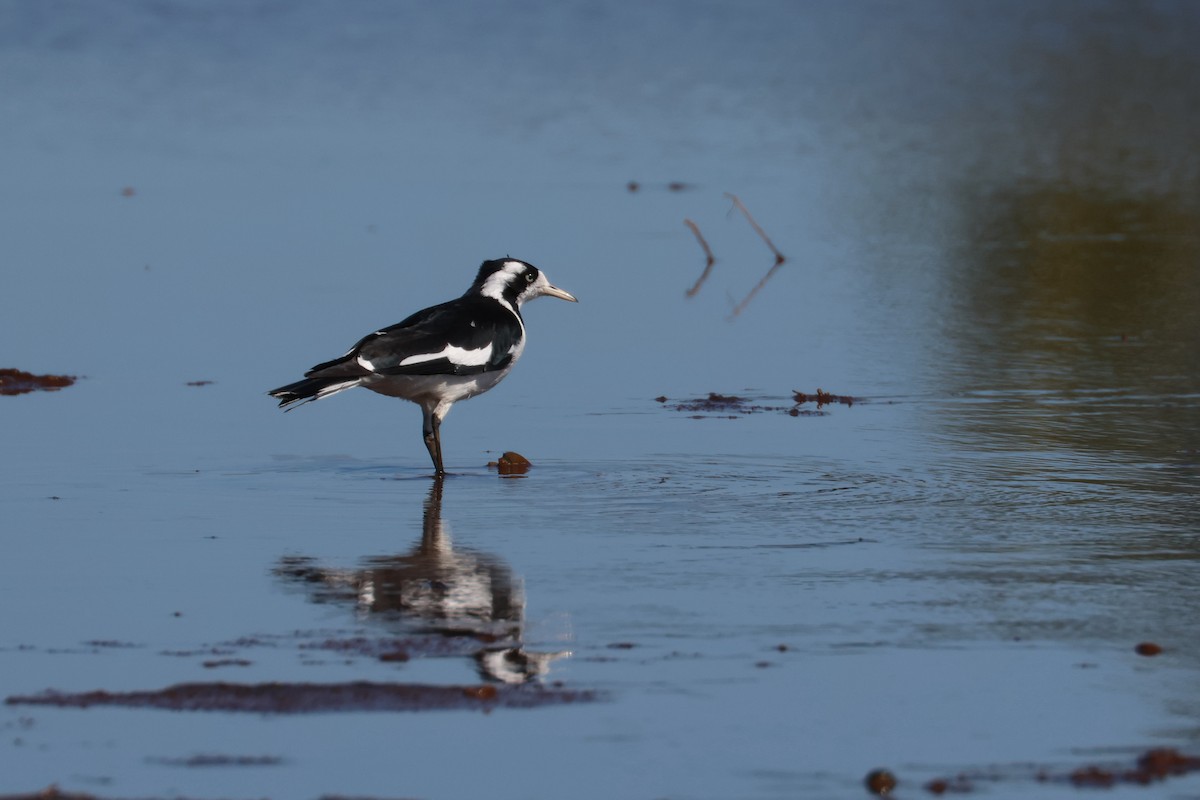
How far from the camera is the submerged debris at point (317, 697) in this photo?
5.82 metres

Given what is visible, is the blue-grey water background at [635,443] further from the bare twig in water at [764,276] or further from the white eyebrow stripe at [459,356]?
the white eyebrow stripe at [459,356]

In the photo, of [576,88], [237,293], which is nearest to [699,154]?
[576,88]

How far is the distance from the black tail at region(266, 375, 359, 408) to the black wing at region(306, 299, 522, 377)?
38mm

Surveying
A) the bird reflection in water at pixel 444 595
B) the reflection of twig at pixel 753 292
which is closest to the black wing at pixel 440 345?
the bird reflection in water at pixel 444 595

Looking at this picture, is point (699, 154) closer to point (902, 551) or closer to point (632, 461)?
point (632, 461)

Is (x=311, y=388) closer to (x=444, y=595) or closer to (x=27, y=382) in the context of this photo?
(x=444, y=595)

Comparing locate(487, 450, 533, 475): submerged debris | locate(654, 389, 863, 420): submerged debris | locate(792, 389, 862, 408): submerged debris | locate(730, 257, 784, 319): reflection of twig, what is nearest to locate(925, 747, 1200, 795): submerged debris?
locate(487, 450, 533, 475): submerged debris

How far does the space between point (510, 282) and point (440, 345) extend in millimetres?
1213

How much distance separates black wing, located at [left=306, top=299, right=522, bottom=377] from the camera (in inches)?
377

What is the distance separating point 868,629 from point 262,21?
33.1 meters

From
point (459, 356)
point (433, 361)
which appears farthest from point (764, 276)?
point (433, 361)

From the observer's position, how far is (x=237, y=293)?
1462 centimetres

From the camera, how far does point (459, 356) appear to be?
10.0 meters

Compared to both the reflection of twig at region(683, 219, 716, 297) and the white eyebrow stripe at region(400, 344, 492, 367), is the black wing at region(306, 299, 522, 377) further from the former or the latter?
the reflection of twig at region(683, 219, 716, 297)
